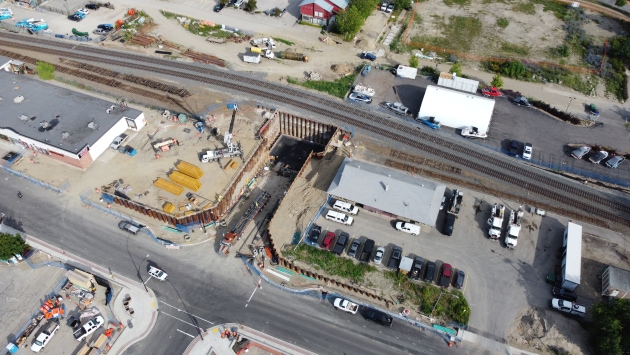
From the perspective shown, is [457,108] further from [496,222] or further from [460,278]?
[460,278]

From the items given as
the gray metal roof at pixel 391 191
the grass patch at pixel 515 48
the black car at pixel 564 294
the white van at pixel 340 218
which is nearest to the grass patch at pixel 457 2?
the grass patch at pixel 515 48

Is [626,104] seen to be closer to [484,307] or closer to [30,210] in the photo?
[484,307]

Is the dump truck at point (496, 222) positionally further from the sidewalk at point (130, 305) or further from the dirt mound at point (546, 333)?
the sidewalk at point (130, 305)

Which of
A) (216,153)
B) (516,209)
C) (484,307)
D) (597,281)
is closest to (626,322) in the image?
(597,281)

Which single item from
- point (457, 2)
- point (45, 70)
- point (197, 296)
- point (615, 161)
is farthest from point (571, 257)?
point (45, 70)

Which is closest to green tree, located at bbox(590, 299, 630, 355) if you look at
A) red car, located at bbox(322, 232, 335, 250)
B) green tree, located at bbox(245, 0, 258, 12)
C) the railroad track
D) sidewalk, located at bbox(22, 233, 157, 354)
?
the railroad track
